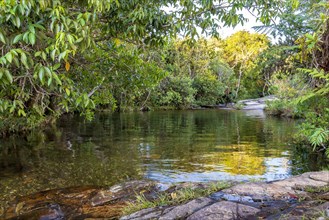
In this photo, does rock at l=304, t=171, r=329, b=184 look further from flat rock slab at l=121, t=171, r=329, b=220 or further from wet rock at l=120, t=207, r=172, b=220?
wet rock at l=120, t=207, r=172, b=220

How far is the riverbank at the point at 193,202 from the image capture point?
4125mm

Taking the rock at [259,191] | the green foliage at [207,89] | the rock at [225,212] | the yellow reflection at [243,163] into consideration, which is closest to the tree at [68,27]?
the rock at [225,212]

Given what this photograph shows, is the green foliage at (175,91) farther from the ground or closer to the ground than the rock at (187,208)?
farther from the ground

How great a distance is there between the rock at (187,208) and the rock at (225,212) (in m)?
0.13

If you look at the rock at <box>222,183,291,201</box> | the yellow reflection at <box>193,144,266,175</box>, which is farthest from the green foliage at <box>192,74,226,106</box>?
the rock at <box>222,183,291,201</box>

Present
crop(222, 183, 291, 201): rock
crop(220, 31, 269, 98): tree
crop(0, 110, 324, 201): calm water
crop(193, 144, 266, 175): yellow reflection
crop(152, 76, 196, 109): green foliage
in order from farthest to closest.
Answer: crop(220, 31, 269, 98): tree → crop(152, 76, 196, 109): green foliage → crop(193, 144, 266, 175): yellow reflection → crop(0, 110, 324, 201): calm water → crop(222, 183, 291, 201): rock

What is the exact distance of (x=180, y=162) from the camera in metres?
10.9

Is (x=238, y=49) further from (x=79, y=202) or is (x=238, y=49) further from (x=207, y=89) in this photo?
(x=79, y=202)

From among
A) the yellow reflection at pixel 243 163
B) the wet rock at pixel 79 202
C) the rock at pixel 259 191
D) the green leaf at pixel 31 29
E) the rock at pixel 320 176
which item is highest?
the green leaf at pixel 31 29

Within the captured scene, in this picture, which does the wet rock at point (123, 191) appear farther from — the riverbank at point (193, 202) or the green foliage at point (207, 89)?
the green foliage at point (207, 89)

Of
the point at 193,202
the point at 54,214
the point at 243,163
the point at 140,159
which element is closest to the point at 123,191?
the point at 54,214

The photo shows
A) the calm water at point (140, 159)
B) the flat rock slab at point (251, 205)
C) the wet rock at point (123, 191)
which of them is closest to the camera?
the flat rock slab at point (251, 205)

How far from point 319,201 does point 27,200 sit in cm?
536

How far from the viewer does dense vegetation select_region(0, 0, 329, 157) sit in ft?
11.5
